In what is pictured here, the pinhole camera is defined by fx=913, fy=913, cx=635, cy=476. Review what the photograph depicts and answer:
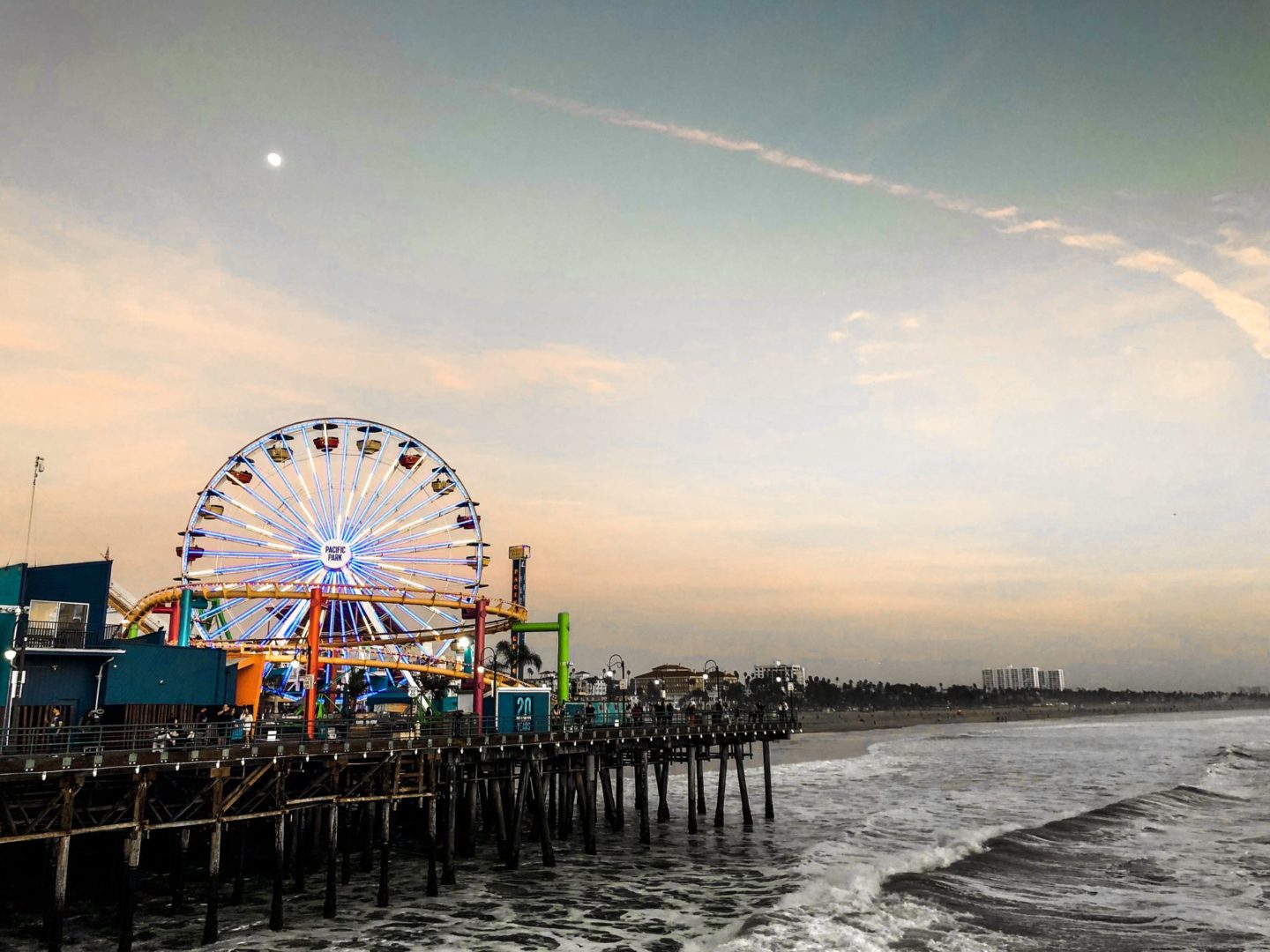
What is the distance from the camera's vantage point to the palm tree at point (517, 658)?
96.8 m

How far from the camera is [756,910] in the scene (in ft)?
86.7

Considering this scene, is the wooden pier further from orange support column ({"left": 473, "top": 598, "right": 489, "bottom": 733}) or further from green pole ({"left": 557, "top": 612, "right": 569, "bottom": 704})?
green pole ({"left": 557, "top": 612, "right": 569, "bottom": 704})

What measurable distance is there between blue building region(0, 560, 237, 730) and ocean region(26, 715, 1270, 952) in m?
6.27

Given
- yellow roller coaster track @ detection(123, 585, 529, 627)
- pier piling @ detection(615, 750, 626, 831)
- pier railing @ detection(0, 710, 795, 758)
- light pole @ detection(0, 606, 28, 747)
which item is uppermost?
yellow roller coaster track @ detection(123, 585, 529, 627)

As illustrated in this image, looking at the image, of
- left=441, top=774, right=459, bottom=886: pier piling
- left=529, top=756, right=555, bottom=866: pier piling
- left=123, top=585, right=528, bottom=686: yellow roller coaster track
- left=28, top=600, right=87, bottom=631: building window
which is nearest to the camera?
left=28, top=600, right=87, bottom=631: building window

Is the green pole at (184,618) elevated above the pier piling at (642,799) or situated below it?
above

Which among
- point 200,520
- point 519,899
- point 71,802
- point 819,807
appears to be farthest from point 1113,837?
point 200,520

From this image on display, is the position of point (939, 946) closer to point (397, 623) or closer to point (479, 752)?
point (479, 752)

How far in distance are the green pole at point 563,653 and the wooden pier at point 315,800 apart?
12451 millimetres

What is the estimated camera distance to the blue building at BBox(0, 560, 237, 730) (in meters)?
27.1

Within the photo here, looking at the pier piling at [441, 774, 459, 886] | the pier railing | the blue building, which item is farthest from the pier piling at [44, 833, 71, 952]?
the pier piling at [441, 774, 459, 886]

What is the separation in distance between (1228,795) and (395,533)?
183ft

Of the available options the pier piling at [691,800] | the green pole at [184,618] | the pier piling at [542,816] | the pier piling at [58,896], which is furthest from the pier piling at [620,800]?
the pier piling at [58,896]

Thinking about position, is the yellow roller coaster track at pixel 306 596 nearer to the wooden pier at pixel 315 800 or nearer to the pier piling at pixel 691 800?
the wooden pier at pixel 315 800
